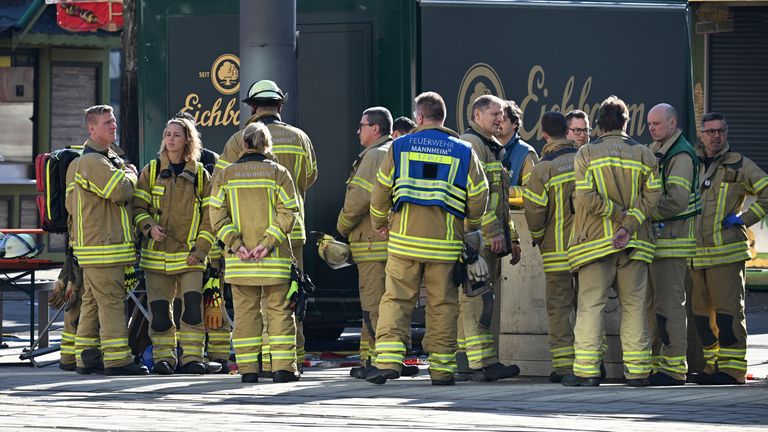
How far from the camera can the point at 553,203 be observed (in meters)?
12.1

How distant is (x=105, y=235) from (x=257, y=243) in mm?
1477

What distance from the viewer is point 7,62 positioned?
25.8 meters

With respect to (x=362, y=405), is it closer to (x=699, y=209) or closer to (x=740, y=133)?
(x=699, y=209)

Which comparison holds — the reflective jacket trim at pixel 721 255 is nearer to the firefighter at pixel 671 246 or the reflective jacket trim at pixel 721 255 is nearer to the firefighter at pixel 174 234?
the firefighter at pixel 671 246

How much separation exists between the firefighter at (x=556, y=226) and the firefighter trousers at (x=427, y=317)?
0.86 meters

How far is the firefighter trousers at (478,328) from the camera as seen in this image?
472 inches

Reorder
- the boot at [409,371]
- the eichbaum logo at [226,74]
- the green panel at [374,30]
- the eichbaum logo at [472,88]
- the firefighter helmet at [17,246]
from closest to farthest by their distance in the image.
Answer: the boot at [409,371] → the green panel at [374,30] → the eichbaum logo at [472,88] → the firefighter helmet at [17,246] → the eichbaum logo at [226,74]

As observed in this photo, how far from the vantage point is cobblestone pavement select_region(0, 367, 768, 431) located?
942cm

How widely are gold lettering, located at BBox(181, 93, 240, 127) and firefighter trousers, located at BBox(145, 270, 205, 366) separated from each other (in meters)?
1.79

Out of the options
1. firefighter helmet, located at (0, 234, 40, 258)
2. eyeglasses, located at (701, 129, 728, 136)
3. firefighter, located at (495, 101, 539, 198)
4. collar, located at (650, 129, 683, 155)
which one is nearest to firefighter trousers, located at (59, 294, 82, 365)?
firefighter helmet, located at (0, 234, 40, 258)

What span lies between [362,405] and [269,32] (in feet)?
11.6

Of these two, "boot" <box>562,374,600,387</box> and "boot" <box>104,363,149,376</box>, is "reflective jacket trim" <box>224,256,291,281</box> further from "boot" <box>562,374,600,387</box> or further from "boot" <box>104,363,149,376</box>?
"boot" <box>562,374,600,387</box>

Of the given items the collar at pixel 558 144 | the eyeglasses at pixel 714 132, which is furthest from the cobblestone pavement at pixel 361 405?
the eyeglasses at pixel 714 132

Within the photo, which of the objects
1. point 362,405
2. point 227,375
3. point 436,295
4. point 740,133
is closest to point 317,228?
point 227,375
